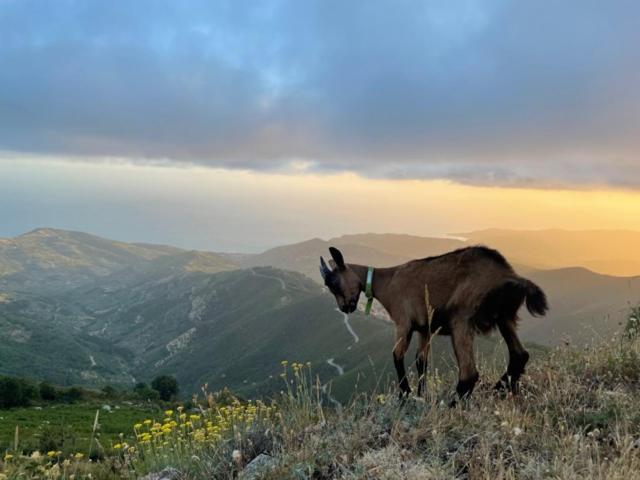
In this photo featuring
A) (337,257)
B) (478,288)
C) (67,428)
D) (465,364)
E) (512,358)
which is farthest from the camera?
(67,428)

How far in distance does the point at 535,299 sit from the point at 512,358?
4.00 feet

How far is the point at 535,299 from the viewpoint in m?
5.82

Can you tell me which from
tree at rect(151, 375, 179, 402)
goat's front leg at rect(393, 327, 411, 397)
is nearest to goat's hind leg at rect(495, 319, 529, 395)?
goat's front leg at rect(393, 327, 411, 397)

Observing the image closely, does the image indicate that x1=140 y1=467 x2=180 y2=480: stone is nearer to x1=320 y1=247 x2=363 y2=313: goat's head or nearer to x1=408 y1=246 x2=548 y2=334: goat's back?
x1=320 y1=247 x2=363 y2=313: goat's head

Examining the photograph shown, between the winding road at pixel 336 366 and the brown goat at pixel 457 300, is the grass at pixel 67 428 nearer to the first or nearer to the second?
the brown goat at pixel 457 300

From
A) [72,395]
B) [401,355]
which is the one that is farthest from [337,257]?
[72,395]

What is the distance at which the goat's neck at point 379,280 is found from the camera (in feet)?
23.3

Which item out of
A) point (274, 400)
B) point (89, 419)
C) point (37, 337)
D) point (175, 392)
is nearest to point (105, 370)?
point (37, 337)

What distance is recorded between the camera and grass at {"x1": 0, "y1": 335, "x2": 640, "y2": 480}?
13.8 ft

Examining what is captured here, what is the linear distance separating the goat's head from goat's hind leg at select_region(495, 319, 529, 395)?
6.39 feet

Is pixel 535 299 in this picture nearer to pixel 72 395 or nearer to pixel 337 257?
pixel 337 257

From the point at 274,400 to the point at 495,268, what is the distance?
10.2ft

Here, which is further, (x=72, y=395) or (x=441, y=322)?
(x=72, y=395)

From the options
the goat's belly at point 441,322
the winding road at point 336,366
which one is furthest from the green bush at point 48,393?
the goat's belly at point 441,322
